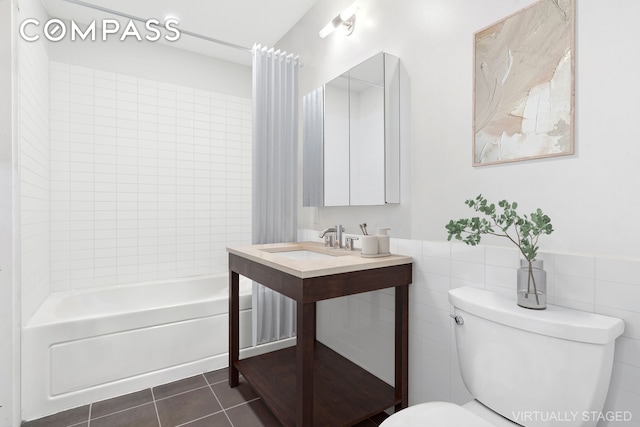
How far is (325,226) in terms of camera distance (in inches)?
91.4

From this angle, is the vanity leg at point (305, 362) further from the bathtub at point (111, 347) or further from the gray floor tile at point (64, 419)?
the gray floor tile at point (64, 419)

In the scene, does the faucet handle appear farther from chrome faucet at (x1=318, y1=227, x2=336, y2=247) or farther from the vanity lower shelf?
the vanity lower shelf

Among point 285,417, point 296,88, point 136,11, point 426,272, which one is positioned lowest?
point 285,417

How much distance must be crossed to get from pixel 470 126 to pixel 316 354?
1698 millimetres

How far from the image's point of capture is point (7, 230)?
1.57 meters

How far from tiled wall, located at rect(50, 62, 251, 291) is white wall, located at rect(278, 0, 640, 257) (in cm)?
131

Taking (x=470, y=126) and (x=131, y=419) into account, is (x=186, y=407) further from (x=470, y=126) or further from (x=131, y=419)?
(x=470, y=126)

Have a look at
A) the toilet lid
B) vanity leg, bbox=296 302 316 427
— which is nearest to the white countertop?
vanity leg, bbox=296 302 316 427

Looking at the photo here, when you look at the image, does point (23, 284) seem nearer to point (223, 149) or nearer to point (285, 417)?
point (285, 417)

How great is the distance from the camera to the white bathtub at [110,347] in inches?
67.3

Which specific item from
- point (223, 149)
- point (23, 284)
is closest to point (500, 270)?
point (23, 284)

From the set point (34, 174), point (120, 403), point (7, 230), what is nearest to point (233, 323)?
point (120, 403)

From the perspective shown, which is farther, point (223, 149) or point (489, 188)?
point (223, 149)

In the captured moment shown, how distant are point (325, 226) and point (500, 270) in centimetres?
128
